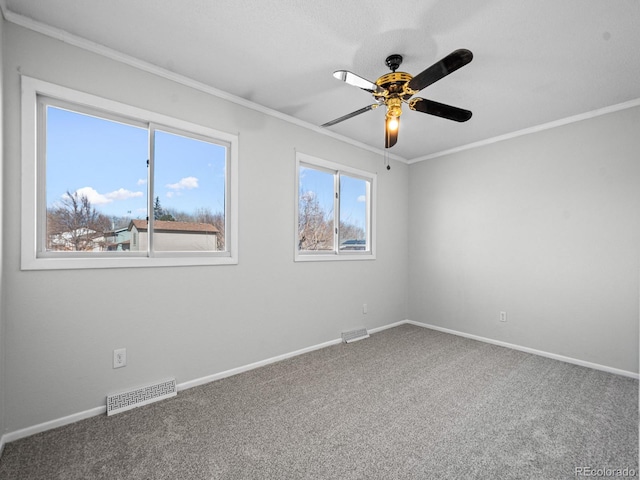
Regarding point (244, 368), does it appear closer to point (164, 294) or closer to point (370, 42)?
point (164, 294)

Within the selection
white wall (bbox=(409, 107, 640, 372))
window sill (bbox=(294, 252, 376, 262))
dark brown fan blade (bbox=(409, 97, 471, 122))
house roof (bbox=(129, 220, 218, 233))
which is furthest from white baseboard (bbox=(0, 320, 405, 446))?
dark brown fan blade (bbox=(409, 97, 471, 122))

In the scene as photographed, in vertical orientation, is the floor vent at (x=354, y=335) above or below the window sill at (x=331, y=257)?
below

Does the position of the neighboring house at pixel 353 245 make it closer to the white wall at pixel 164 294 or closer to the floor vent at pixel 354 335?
the white wall at pixel 164 294

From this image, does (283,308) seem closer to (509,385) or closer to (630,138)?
(509,385)

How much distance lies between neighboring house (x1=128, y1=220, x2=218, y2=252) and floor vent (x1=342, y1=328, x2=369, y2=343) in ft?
6.29

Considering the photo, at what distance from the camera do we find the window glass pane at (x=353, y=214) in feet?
13.1

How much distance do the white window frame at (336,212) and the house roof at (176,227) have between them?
930 millimetres

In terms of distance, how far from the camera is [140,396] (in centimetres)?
226

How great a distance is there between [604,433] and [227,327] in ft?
9.17

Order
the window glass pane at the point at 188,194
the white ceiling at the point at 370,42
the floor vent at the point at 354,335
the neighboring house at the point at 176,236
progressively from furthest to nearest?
the floor vent at the point at 354,335 → the window glass pane at the point at 188,194 → the neighboring house at the point at 176,236 → the white ceiling at the point at 370,42

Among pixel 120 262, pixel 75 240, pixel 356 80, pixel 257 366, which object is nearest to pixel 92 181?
pixel 75 240

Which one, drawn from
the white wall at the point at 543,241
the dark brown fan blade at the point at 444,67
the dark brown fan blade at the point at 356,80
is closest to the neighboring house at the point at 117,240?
the dark brown fan blade at the point at 356,80

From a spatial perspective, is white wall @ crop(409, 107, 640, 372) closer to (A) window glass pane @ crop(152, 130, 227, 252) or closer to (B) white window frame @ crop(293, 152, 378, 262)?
(B) white window frame @ crop(293, 152, 378, 262)

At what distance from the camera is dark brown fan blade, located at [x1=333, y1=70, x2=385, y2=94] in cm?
183
